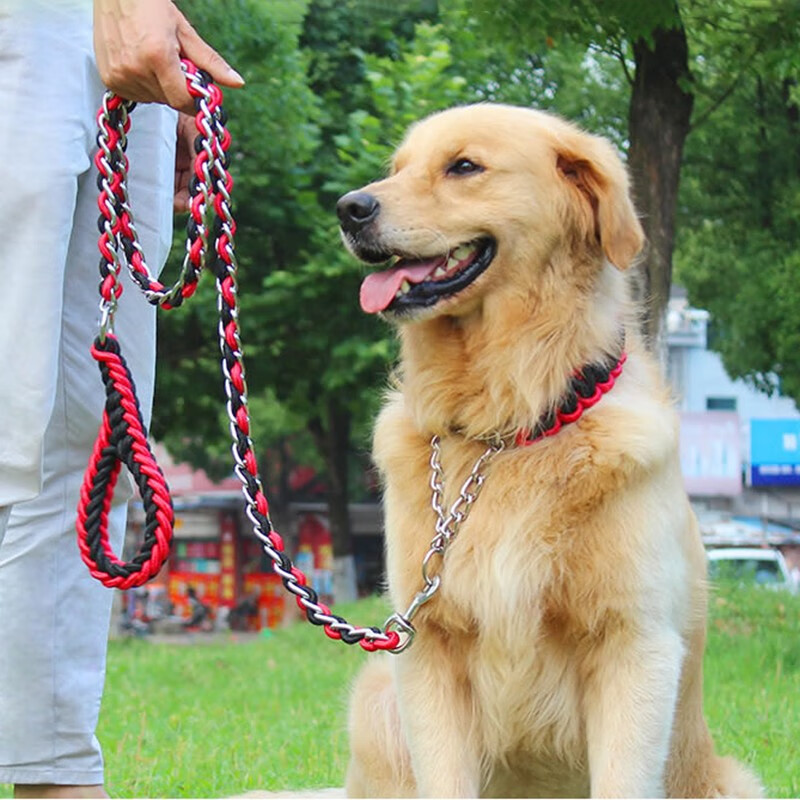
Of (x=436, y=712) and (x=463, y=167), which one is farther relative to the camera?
(x=463, y=167)

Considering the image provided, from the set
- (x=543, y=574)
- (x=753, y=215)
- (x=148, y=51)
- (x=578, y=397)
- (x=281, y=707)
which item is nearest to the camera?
(x=148, y=51)

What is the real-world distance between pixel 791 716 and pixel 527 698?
10.6 ft

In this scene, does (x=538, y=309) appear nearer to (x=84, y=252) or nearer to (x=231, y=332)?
(x=231, y=332)

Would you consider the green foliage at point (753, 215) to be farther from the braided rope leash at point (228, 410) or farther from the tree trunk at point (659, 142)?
the braided rope leash at point (228, 410)

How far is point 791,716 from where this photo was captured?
5.62m

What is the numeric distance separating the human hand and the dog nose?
0.53 m

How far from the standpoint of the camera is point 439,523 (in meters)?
2.85

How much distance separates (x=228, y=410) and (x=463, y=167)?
3.27 feet

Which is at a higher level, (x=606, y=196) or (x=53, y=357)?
(x=606, y=196)

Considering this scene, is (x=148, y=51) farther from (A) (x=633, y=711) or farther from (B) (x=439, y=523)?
(A) (x=633, y=711)

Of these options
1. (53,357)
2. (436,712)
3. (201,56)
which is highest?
(201,56)

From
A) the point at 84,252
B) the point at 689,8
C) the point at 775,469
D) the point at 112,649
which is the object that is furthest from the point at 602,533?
the point at 775,469

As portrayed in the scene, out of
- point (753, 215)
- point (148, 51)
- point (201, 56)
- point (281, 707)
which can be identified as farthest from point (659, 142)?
point (753, 215)

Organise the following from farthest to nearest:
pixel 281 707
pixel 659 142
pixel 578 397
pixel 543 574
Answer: pixel 659 142 < pixel 281 707 < pixel 578 397 < pixel 543 574
